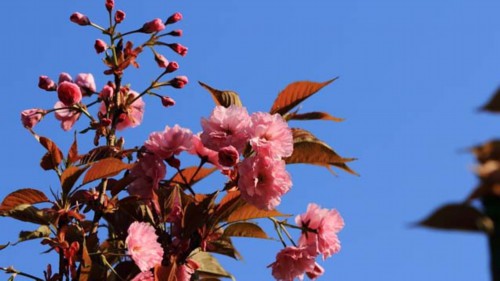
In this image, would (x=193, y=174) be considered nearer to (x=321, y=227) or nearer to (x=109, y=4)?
(x=321, y=227)

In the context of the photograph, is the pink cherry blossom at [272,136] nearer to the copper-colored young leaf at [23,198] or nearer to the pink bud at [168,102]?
the pink bud at [168,102]

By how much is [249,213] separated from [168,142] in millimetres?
314

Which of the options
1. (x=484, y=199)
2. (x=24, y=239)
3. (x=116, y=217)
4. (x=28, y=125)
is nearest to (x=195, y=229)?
(x=116, y=217)

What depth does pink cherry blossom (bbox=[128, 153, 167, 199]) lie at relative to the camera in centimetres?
242

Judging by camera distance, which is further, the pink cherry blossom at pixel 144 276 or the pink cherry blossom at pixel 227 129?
the pink cherry blossom at pixel 227 129

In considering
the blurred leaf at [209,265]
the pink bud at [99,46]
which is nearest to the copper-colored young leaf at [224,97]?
the pink bud at [99,46]

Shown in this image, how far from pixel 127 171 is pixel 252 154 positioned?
40cm

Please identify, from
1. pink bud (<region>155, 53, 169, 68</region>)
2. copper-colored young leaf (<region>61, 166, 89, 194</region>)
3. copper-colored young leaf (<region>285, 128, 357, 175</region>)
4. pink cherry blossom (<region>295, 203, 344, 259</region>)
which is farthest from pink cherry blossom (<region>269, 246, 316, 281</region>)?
pink bud (<region>155, 53, 169, 68</region>)

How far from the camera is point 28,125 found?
2.56m

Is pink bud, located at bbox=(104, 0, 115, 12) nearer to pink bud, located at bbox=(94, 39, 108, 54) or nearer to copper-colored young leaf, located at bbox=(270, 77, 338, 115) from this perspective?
pink bud, located at bbox=(94, 39, 108, 54)

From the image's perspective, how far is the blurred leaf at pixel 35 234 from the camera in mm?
2209

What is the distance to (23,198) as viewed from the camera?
2291 millimetres

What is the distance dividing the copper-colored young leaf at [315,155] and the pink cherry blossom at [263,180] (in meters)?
0.14

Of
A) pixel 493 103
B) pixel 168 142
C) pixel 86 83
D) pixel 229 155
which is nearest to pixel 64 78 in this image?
pixel 86 83
